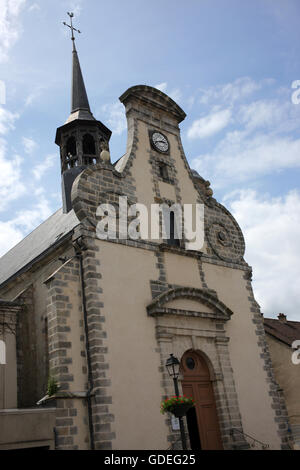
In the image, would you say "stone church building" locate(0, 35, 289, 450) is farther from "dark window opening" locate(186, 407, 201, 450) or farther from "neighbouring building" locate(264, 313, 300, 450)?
"neighbouring building" locate(264, 313, 300, 450)

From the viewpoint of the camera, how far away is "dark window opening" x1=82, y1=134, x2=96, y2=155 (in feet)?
59.8

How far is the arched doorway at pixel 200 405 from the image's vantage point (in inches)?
447

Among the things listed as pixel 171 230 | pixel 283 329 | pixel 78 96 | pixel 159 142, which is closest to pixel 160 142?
pixel 159 142

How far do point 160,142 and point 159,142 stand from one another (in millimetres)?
52

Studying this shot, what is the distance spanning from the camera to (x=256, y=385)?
1305 centimetres

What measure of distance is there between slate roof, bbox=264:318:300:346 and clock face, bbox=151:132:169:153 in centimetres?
1047

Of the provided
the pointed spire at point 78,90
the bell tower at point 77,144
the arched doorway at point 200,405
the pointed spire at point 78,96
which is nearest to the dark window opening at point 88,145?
the bell tower at point 77,144

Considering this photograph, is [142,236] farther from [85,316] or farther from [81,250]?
[85,316]

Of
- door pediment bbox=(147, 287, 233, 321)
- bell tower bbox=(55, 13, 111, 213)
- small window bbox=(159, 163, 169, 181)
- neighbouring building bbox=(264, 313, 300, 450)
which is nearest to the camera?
door pediment bbox=(147, 287, 233, 321)

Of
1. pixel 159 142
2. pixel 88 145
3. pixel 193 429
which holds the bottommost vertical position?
pixel 193 429

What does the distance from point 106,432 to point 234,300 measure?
21.1 feet

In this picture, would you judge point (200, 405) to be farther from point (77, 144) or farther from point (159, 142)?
point (77, 144)

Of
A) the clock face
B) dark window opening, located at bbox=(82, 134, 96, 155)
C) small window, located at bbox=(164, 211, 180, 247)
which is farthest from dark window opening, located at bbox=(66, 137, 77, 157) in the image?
small window, located at bbox=(164, 211, 180, 247)

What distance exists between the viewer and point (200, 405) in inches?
459
